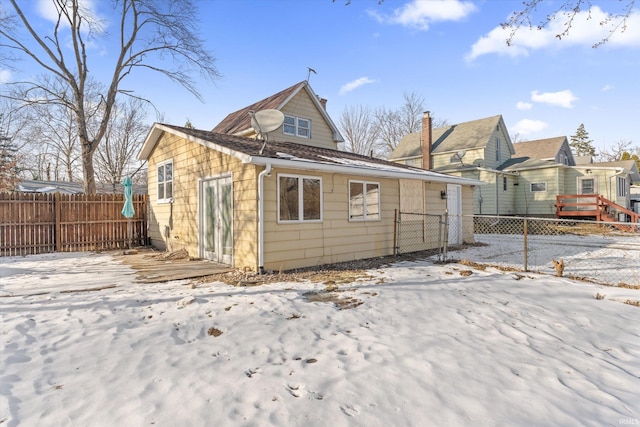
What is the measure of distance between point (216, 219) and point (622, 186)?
28297mm

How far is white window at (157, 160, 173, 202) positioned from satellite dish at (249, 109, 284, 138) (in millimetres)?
4586

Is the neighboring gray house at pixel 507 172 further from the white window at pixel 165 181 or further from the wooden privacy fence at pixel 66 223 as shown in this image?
the wooden privacy fence at pixel 66 223

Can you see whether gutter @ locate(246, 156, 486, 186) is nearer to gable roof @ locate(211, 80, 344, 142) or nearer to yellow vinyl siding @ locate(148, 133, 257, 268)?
yellow vinyl siding @ locate(148, 133, 257, 268)

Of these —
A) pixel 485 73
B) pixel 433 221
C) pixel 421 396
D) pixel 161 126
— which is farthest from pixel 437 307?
pixel 485 73

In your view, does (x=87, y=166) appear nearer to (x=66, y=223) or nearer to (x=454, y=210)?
(x=66, y=223)

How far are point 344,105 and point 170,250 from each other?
1220 inches

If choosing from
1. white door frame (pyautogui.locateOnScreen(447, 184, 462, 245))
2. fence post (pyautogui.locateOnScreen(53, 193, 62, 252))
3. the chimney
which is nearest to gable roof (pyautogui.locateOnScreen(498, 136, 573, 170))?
the chimney

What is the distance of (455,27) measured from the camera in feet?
25.3

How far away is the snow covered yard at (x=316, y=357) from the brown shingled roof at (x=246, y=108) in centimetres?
1119

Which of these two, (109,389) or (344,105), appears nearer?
(109,389)

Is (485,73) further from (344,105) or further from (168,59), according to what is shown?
(344,105)

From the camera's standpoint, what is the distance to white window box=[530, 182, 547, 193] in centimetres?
2157

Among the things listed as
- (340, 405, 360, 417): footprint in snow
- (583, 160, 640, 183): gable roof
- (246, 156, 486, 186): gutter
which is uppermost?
(583, 160, 640, 183): gable roof

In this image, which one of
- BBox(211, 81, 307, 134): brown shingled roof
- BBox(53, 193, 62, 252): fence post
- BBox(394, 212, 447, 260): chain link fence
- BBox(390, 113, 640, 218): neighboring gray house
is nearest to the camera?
BBox(394, 212, 447, 260): chain link fence
